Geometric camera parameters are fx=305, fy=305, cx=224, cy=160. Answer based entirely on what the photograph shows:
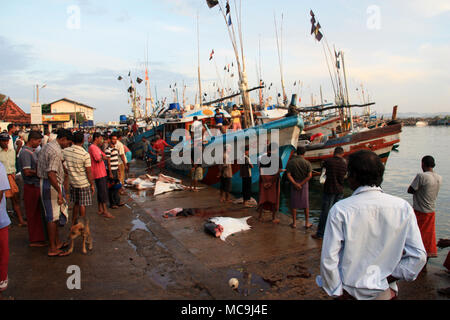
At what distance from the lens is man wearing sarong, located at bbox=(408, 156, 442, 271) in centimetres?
427

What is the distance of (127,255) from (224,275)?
1.56 meters

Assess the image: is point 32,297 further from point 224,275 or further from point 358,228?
point 358,228

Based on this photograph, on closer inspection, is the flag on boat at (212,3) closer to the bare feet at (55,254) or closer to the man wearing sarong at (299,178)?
the man wearing sarong at (299,178)

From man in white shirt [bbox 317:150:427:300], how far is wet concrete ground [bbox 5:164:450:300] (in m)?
1.81

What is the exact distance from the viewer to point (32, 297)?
330 cm

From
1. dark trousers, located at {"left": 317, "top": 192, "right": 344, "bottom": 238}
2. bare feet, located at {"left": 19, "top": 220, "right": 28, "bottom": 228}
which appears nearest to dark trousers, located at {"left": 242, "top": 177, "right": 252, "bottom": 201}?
dark trousers, located at {"left": 317, "top": 192, "right": 344, "bottom": 238}

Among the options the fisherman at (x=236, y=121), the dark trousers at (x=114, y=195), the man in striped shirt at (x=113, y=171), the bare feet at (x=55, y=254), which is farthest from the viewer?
the fisherman at (x=236, y=121)

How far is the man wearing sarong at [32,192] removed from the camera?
4.58 metres

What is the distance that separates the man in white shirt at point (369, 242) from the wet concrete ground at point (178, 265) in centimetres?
181

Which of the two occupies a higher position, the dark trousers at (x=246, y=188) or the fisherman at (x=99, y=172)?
the fisherman at (x=99, y=172)

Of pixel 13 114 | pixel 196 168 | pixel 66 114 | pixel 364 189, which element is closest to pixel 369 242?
pixel 364 189

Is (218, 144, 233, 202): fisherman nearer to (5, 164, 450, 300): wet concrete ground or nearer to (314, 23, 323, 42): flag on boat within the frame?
(5, 164, 450, 300): wet concrete ground

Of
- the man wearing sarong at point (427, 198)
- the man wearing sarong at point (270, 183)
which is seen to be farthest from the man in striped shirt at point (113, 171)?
the man wearing sarong at point (427, 198)
